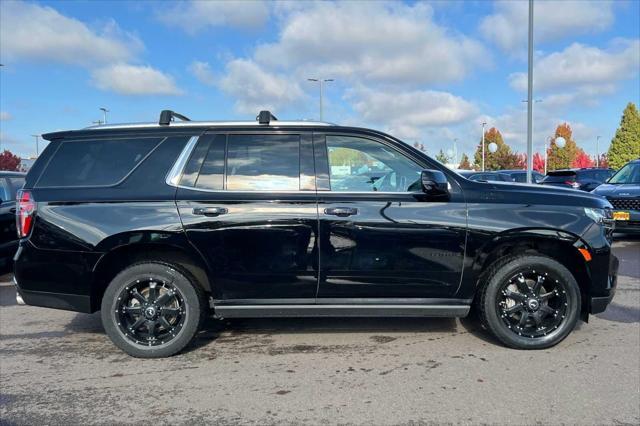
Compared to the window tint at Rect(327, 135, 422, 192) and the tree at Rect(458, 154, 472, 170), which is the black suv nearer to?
the window tint at Rect(327, 135, 422, 192)

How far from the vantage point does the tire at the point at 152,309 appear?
3982 mm

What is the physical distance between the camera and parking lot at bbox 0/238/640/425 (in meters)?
3.15

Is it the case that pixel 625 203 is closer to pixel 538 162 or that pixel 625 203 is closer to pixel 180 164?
pixel 180 164

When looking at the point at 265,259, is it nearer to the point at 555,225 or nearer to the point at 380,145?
the point at 380,145

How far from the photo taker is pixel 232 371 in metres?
3.82

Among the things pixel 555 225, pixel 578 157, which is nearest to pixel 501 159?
pixel 578 157

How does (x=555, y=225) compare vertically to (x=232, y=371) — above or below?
above

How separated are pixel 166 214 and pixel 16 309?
10.4 ft

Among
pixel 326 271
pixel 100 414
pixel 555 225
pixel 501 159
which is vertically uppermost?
pixel 501 159

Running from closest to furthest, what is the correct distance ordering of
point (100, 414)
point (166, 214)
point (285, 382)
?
point (100, 414) < point (285, 382) < point (166, 214)

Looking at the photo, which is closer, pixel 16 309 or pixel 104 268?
pixel 104 268

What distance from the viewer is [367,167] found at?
413cm

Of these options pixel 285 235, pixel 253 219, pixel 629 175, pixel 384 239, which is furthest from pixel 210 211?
pixel 629 175

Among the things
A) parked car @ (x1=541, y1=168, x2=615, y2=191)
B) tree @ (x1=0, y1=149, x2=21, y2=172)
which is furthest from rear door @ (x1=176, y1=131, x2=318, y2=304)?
tree @ (x1=0, y1=149, x2=21, y2=172)
